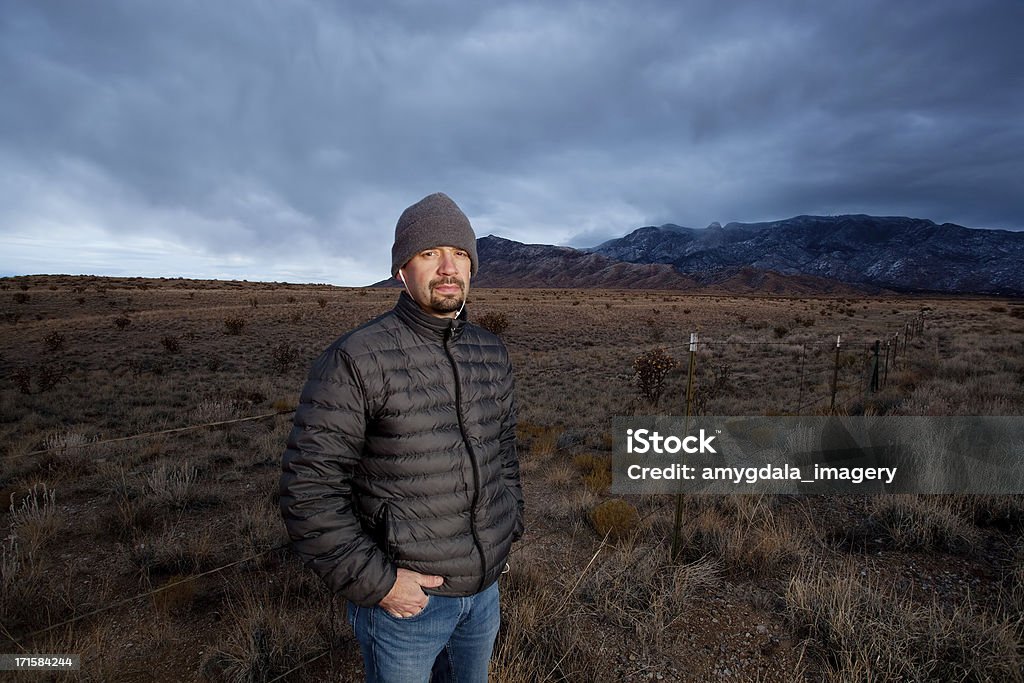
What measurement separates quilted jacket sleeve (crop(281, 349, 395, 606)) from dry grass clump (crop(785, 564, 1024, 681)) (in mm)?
2587

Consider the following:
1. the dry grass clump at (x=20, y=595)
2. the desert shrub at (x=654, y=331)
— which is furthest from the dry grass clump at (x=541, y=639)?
the desert shrub at (x=654, y=331)

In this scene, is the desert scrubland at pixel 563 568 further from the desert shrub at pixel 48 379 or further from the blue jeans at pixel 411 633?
the desert shrub at pixel 48 379

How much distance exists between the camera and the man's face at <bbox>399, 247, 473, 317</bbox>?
1729 mm

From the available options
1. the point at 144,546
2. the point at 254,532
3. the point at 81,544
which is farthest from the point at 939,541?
the point at 81,544

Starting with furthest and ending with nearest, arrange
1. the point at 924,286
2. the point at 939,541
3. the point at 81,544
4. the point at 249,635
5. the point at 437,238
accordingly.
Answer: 1. the point at 924,286
2. the point at 81,544
3. the point at 939,541
4. the point at 249,635
5. the point at 437,238

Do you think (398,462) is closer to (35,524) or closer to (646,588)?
(646,588)

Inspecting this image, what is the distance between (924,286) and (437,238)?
661 feet

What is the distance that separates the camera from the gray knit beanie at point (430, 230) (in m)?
1.76

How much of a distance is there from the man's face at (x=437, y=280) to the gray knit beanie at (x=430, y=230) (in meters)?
0.04

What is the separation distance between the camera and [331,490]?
1.44 meters

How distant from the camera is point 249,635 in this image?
272cm

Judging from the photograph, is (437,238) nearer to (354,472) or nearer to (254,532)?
(354,472)

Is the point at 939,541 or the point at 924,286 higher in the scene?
the point at 924,286

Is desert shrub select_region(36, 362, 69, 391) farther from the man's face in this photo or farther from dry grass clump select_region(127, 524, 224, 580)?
the man's face
